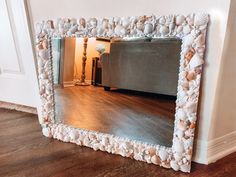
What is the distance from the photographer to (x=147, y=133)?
1043 millimetres

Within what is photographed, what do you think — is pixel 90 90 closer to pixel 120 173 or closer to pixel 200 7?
pixel 120 173

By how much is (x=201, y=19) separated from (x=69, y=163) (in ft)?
2.68

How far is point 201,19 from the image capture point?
84 cm

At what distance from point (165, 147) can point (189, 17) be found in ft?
1.80

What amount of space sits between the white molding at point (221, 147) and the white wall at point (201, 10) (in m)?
0.03

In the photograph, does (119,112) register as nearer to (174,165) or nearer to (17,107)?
(174,165)

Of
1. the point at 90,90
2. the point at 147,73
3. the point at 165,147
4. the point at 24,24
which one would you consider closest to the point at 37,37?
the point at 24,24

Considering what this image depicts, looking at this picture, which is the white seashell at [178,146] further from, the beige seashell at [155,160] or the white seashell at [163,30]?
the white seashell at [163,30]

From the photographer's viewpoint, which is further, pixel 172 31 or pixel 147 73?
pixel 147 73

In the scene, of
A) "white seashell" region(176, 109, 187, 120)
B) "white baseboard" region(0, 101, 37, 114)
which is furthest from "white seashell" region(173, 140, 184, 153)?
"white baseboard" region(0, 101, 37, 114)

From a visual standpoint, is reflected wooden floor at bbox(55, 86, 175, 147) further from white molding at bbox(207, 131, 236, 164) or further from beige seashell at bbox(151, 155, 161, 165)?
white molding at bbox(207, 131, 236, 164)

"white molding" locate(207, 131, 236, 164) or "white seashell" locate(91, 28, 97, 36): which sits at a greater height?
"white seashell" locate(91, 28, 97, 36)

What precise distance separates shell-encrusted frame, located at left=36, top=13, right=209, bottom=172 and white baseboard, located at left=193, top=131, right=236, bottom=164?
0.09 m

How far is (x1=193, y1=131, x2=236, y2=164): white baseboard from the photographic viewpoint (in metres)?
0.99
